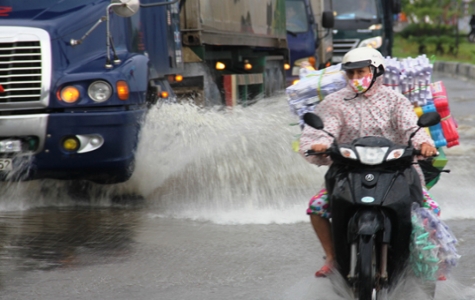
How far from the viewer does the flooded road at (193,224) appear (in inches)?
238

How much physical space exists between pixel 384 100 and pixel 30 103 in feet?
11.7

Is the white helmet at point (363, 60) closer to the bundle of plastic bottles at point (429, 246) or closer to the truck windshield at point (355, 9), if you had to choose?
the bundle of plastic bottles at point (429, 246)

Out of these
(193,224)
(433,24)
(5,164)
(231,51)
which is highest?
(5,164)

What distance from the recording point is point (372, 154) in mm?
4926

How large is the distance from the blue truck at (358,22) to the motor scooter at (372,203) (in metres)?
23.3

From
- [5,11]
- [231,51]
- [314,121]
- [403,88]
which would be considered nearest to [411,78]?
[403,88]

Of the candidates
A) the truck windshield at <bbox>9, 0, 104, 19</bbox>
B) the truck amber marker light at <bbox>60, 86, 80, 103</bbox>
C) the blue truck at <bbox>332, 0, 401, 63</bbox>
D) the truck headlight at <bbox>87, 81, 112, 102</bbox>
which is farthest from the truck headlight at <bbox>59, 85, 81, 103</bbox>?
the blue truck at <bbox>332, 0, 401, 63</bbox>

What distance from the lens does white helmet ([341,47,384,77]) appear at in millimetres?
5391

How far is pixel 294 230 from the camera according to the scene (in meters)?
7.84

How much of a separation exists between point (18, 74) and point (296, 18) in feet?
47.9

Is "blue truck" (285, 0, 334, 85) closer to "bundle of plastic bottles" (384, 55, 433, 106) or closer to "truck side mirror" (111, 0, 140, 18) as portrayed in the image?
→ "truck side mirror" (111, 0, 140, 18)

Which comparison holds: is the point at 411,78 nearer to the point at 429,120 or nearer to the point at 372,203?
the point at 429,120

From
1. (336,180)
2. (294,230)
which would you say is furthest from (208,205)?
(336,180)

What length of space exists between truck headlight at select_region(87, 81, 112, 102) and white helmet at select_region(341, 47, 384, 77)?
10.4 feet
